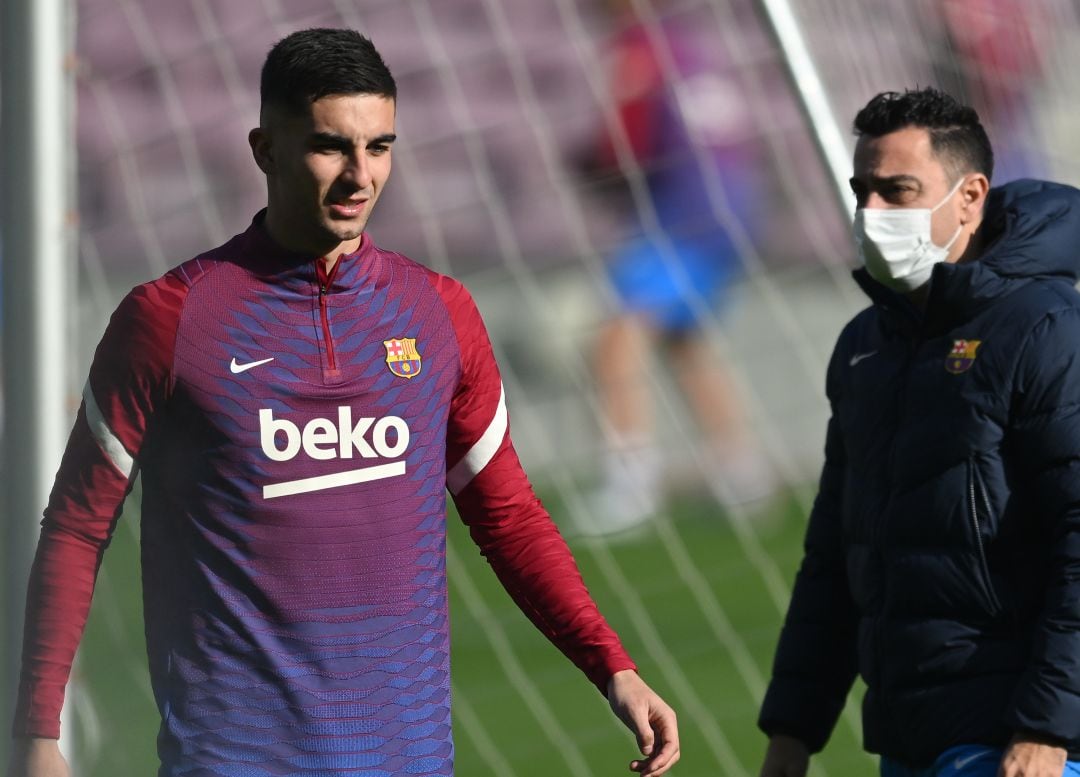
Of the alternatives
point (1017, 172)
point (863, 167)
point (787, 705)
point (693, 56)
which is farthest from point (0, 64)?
point (693, 56)

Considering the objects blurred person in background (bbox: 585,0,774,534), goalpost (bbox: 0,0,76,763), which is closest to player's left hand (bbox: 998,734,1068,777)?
goalpost (bbox: 0,0,76,763)

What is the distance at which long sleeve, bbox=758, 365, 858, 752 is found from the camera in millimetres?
2674

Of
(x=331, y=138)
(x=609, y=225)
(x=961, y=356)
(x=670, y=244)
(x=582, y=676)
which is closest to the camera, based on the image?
(x=331, y=138)

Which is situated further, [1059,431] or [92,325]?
[92,325]

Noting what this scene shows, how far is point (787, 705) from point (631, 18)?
3.68 metres

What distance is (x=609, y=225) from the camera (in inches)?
240

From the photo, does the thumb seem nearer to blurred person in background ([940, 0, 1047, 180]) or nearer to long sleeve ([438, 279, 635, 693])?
long sleeve ([438, 279, 635, 693])

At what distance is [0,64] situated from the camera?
2.68 meters

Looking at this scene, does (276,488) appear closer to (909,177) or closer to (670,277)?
(909,177)

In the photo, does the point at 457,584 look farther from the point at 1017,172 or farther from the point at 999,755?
the point at 999,755

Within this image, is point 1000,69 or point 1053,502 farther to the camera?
point 1000,69

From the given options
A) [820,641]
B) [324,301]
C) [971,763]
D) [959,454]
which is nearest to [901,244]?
[959,454]

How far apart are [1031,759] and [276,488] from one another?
3.45 feet

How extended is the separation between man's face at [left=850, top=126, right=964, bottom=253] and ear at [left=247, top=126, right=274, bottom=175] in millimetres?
931
